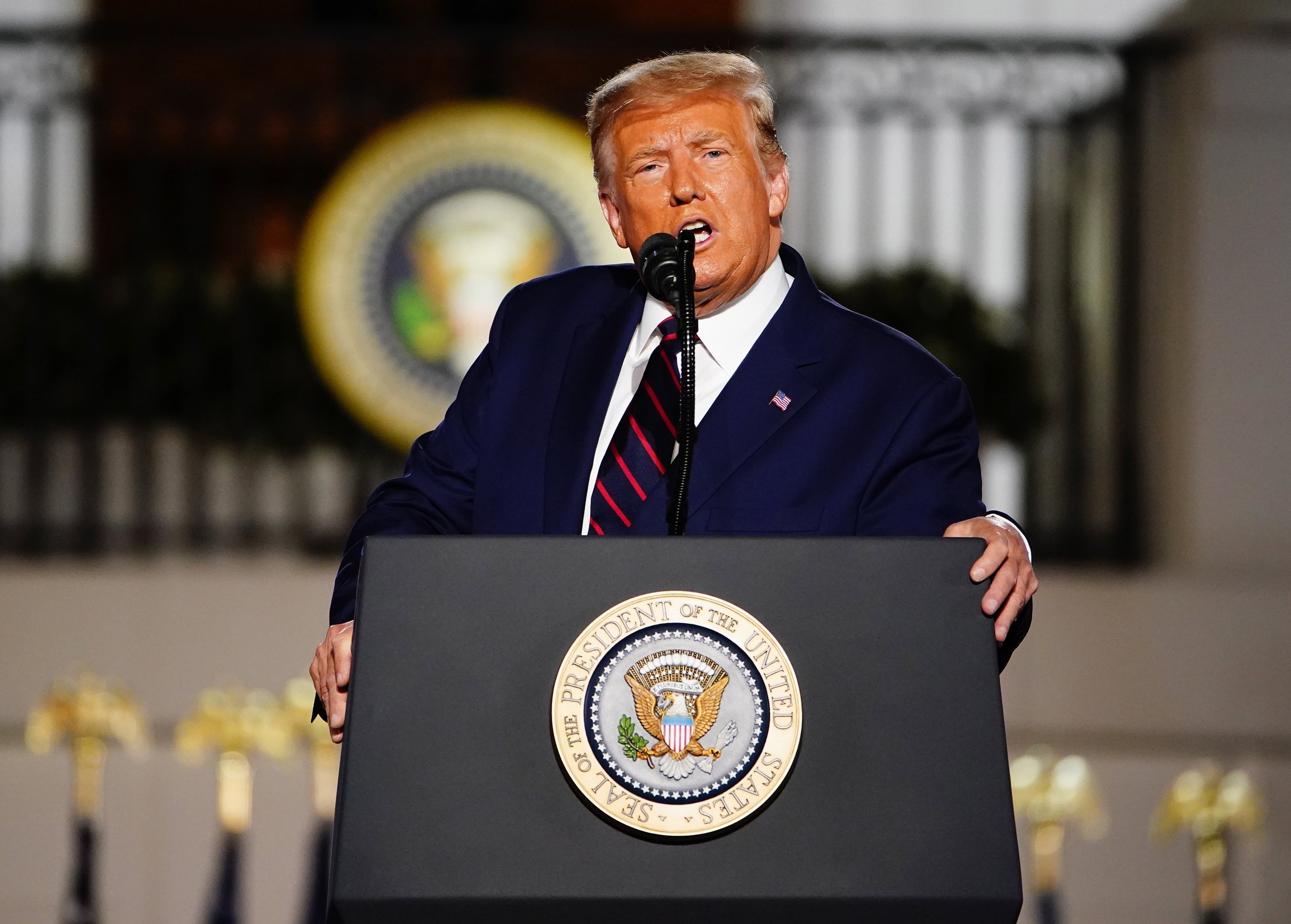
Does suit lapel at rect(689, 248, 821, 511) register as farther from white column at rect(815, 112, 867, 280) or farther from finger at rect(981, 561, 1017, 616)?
white column at rect(815, 112, 867, 280)

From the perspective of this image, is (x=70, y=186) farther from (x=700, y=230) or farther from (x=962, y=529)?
(x=962, y=529)

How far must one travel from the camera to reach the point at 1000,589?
102 centimetres

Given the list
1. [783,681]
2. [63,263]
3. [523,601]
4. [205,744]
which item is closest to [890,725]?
[783,681]

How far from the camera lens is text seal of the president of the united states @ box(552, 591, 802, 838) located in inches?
38.0

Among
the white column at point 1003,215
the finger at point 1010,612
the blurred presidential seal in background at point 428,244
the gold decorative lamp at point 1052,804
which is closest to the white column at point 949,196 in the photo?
the white column at point 1003,215

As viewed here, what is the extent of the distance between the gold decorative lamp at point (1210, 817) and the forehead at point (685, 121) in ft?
8.21

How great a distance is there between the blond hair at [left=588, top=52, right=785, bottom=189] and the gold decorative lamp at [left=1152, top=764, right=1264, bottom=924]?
2438 millimetres

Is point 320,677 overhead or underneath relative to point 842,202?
underneath

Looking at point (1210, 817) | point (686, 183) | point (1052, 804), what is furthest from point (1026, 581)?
point (1210, 817)

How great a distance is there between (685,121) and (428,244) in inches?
104

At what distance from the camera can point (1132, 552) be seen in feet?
12.8

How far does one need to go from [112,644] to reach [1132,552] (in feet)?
8.24

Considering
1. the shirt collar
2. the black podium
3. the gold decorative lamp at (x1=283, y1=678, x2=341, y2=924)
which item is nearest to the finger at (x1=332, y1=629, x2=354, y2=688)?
the black podium

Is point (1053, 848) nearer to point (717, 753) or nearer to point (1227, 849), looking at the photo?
point (1227, 849)
